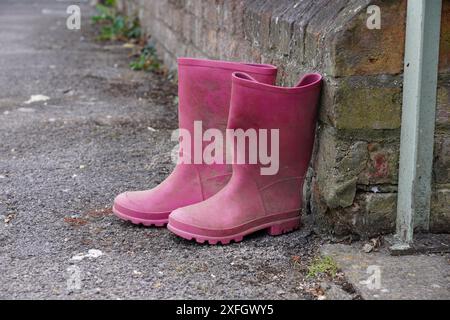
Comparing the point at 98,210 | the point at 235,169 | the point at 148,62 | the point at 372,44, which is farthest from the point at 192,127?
the point at 148,62

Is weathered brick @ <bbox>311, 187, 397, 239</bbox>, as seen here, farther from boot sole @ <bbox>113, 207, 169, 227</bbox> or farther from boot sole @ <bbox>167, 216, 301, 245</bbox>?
boot sole @ <bbox>113, 207, 169, 227</bbox>

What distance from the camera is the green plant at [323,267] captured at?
249 centimetres

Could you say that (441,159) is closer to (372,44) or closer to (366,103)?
(366,103)

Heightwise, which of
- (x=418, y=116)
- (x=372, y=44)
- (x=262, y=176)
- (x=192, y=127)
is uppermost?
(x=372, y=44)

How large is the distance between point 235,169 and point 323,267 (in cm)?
52

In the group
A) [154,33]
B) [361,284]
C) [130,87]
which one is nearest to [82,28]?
[154,33]

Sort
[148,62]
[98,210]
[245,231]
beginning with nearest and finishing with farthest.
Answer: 1. [245,231]
2. [98,210]
3. [148,62]

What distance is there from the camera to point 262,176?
2.79 m

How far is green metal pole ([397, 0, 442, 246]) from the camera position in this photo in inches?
98.2

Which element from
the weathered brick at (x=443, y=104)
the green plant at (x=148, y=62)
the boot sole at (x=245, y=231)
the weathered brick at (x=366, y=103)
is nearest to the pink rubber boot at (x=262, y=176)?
the boot sole at (x=245, y=231)

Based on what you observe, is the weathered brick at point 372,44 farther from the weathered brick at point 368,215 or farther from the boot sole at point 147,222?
the boot sole at point 147,222

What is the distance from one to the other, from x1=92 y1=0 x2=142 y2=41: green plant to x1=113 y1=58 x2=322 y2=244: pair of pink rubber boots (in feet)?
19.3

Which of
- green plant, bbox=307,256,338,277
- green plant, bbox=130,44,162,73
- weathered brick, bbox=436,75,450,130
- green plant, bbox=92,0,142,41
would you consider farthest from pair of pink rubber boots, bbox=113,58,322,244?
green plant, bbox=92,0,142,41

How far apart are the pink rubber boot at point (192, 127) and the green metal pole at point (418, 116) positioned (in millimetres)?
579
